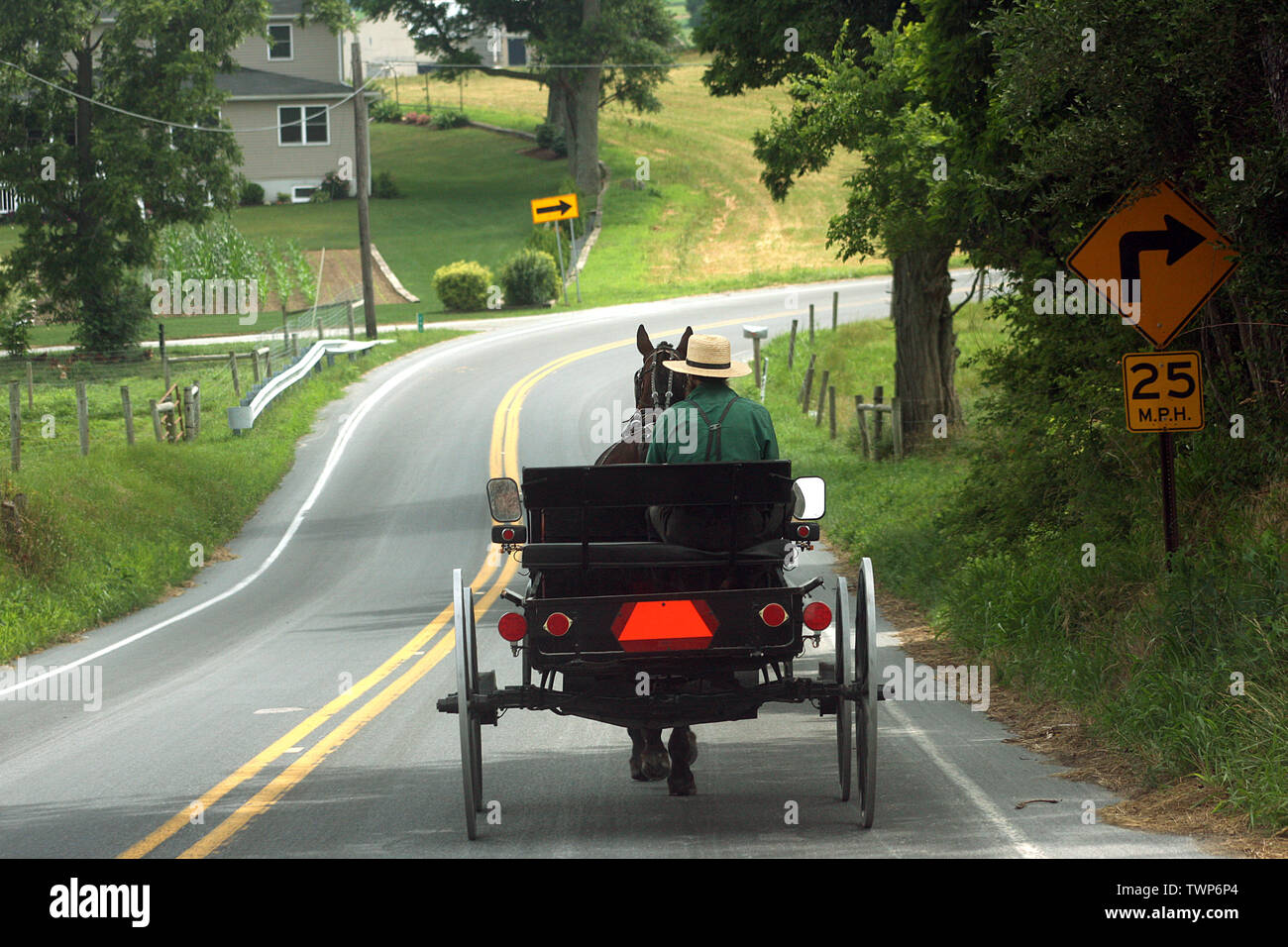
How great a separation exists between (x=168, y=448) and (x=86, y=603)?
909 cm

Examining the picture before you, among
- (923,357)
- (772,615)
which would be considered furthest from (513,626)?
(923,357)

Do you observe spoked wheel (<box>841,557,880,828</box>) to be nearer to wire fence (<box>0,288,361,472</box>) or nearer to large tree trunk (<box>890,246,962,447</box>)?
wire fence (<box>0,288,361,472</box>)

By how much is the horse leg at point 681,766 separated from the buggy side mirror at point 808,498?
59.3 inches

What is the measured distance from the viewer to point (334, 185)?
238ft

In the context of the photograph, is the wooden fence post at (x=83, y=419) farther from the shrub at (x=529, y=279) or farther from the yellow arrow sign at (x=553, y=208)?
the yellow arrow sign at (x=553, y=208)

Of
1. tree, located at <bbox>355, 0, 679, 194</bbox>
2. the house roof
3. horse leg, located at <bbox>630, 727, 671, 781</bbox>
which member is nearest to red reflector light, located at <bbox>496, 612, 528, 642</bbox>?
horse leg, located at <bbox>630, 727, 671, 781</bbox>

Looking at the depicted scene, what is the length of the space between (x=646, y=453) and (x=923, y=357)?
17.4 metres

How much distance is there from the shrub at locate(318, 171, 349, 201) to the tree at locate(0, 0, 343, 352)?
27.5 m

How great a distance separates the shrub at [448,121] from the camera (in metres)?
93.9

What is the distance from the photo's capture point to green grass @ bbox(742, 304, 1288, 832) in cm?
766

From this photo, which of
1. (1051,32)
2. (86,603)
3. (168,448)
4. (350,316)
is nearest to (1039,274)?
(1051,32)

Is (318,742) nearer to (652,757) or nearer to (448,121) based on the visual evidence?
(652,757)

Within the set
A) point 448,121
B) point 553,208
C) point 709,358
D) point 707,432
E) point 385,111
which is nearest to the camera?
point 709,358

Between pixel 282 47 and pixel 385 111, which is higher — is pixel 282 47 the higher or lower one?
the lower one
